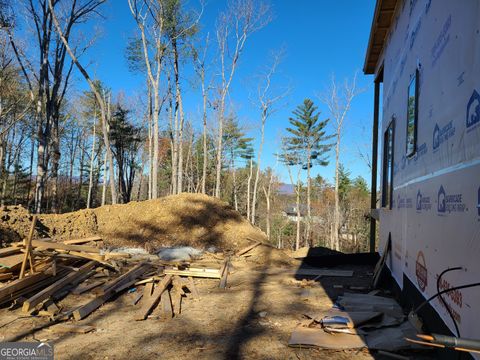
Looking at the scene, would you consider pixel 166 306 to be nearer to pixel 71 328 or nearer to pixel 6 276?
pixel 71 328

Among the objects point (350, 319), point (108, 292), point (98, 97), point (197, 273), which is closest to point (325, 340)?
point (350, 319)

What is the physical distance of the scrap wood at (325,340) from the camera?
380 centimetres

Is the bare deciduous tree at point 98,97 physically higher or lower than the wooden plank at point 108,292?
higher

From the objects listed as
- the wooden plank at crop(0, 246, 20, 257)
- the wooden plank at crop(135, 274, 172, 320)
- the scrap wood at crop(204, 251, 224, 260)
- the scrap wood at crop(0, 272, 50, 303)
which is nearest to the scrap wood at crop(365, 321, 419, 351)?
the wooden plank at crop(135, 274, 172, 320)

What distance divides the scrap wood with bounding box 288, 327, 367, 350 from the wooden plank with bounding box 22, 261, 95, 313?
3.80 meters

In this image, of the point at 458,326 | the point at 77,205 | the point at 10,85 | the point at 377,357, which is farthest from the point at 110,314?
the point at 77,205

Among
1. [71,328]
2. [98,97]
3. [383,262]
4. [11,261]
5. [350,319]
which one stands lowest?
[71,328]

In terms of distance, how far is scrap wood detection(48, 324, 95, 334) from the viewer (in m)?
4.61

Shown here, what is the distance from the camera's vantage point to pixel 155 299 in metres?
5.90

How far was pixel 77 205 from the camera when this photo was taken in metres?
39.4

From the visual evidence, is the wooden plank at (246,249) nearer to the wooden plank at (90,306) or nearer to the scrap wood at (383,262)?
the scrap wood at (383,262)

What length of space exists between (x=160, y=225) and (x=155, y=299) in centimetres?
763

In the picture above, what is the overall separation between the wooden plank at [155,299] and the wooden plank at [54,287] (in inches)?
61.5

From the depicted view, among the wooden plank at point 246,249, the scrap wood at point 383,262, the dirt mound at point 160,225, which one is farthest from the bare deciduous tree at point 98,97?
the scrap wood at point 383,262
